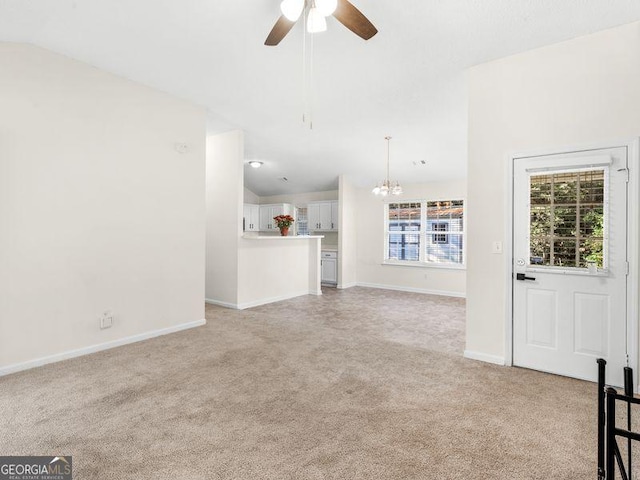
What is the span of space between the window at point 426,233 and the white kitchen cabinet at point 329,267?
123 centimetres

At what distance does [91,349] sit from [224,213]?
109 inches

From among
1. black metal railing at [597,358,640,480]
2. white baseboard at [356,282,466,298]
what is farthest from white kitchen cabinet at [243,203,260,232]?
black metal railing at [597,358,640,480]

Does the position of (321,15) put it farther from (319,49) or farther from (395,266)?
(395,266)

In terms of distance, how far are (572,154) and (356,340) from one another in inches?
111

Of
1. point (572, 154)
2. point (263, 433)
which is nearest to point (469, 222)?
point (572, 154)

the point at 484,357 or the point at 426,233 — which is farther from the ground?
the point at 426,233

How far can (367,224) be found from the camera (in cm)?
811

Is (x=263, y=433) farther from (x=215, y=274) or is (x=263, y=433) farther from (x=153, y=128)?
(x=215, y=274)

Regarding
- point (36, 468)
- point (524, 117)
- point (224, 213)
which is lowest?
point (36, 468)

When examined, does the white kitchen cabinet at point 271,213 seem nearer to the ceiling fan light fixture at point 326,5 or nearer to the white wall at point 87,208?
Answer: the white wall at point 87,208

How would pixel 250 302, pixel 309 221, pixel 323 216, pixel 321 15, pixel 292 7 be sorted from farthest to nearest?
pixel 309 221, pixel 323 216, pixel 250 302, pixel 321 15, pixel 292 7

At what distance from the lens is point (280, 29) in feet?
7.78

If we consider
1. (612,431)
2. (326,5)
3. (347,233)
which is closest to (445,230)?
(347,233)

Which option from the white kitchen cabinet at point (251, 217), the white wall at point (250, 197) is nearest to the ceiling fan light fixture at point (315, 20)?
the white kitchen cabinet at point (251, 217)
